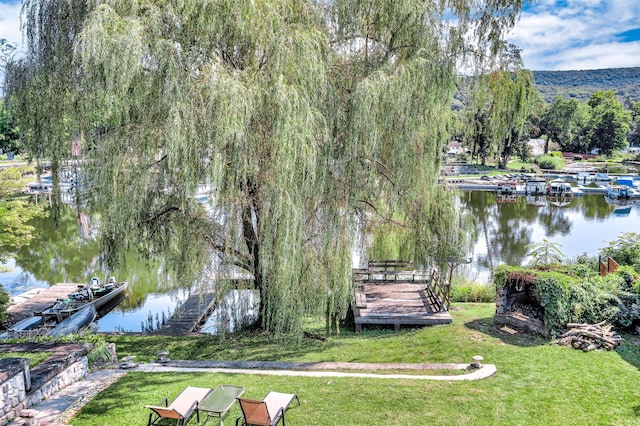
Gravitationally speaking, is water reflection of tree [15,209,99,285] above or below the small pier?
below

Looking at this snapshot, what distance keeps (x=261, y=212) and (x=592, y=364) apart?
23.0 ft

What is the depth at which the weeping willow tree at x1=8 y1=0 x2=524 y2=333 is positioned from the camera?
8.09m

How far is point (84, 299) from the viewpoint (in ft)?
52.2

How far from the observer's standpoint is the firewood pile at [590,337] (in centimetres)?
921

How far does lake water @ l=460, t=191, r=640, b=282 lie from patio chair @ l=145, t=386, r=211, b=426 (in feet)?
50.1

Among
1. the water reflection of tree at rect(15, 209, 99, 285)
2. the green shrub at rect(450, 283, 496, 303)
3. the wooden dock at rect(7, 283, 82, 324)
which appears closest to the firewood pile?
the green shrub at rect(450, 283, 496, 303)

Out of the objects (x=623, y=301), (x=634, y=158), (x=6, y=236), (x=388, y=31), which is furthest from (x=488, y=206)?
(x=634, y=158)

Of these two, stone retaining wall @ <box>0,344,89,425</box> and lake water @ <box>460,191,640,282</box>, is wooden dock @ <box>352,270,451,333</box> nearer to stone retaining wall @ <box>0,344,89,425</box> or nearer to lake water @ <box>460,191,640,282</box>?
lake water @ <box>460,191,640,282</box>

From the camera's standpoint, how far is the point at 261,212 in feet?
29.7

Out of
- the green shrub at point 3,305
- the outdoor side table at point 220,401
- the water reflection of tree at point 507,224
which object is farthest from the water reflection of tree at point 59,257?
the water reflection of tree at point 507,224

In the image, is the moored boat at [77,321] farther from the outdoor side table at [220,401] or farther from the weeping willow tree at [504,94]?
the weeping willow tree at [504,94]

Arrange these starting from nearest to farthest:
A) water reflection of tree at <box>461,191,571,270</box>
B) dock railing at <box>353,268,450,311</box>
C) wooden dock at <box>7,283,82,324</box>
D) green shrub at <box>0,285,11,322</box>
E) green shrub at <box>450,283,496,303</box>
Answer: dock railing at <box>353,268,450,311</box>, green shrub at <box>0,285,11,322</box>, wooden dock at <box>7,283,82,324</box>, green shrub at <box>450,283,496,303</box>, water reflection of tree at <box>461,191,571,270</box>

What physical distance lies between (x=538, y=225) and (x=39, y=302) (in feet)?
105

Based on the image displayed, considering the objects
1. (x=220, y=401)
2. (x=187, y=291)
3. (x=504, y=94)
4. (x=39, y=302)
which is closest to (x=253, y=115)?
(x=220, y=401)
